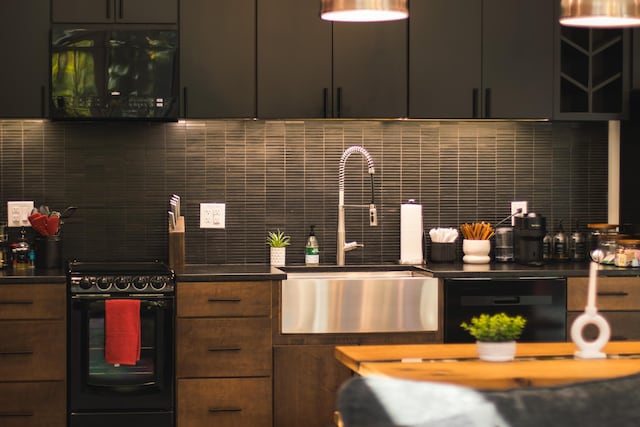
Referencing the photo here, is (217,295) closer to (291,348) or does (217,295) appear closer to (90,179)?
(291,348)

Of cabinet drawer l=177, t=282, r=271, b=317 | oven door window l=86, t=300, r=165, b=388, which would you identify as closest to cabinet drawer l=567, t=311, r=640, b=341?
cabinet drawer l=177, t=282, r=271, b=317

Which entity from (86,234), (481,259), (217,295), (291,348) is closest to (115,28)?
(86,234)

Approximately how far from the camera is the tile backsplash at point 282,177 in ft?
18.7

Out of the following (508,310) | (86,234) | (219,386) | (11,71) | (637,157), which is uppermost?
(11,71)

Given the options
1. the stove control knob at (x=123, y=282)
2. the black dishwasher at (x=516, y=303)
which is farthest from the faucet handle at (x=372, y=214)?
the stove control knob at (x=123, y=282)

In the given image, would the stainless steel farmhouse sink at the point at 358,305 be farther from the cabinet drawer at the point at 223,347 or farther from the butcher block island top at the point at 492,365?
the butcher block island top at the point at 492,365

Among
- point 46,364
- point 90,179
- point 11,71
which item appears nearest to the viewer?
point 46,364

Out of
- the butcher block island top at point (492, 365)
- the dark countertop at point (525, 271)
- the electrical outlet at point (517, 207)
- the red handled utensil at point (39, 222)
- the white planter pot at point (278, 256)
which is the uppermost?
the electrical outlet at point (517, 207)

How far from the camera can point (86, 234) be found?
5.70 m

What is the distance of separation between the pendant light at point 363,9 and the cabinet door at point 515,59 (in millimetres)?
2399

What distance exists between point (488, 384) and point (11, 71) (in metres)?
3.40

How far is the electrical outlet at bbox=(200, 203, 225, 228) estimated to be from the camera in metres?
5.76

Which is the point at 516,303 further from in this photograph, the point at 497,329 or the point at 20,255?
the point at 20,255

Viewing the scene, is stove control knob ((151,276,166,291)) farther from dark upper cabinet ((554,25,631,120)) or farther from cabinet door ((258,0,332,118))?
dark upper cabinet ((554,25,631,120))
